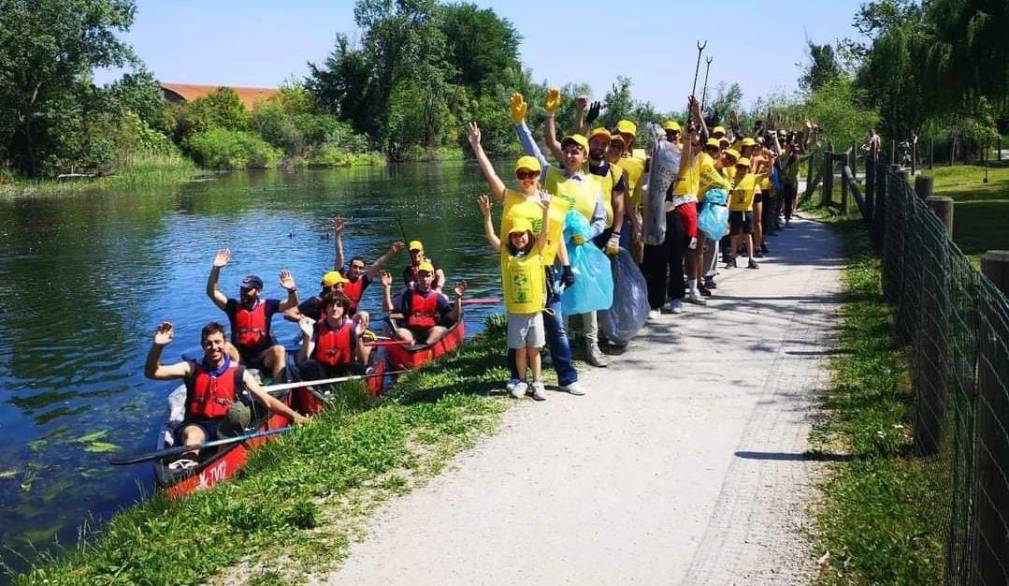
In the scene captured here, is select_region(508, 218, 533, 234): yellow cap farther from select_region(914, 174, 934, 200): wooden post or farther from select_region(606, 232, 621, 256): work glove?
select_region(914, 174, 934, 200): wooden post

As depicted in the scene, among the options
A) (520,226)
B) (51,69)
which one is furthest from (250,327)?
(51,69)

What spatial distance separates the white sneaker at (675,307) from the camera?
32.6 ft

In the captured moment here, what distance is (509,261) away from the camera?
263 inches

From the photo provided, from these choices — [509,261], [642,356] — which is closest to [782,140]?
[642,356]

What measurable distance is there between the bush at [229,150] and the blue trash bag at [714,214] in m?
56.8

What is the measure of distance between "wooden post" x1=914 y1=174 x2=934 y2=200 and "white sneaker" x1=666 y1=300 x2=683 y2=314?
2.74m

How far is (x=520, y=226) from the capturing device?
662 cm

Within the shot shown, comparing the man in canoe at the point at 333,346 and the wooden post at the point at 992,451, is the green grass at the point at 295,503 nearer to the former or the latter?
the man in canoe at the point at 333,346

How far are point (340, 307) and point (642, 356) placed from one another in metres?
3.26

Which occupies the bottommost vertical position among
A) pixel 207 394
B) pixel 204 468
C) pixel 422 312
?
pixel 204 468

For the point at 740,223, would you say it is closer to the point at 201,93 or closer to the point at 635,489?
the point at 635,489

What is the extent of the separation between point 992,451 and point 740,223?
9892 millimetres

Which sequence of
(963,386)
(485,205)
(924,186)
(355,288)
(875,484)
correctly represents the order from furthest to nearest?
(355,288) → (924,186) → (485,205) → (875,484) → (963,386)

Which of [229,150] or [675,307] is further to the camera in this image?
[229,150]
